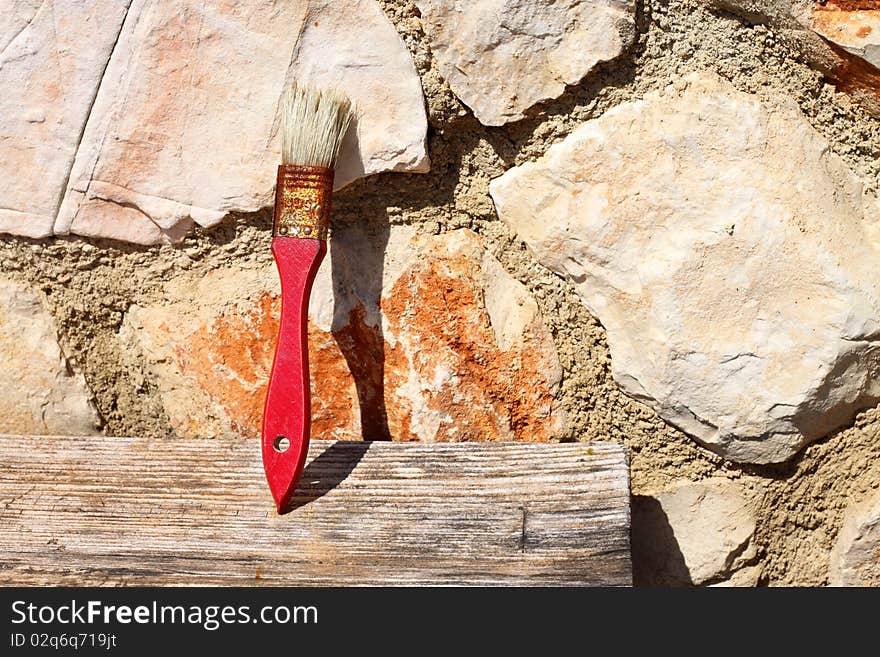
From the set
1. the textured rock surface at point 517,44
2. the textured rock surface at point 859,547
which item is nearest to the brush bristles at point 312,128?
the textured rock surface at point 517,44

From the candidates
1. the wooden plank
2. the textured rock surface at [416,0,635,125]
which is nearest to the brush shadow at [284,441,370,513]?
the wooden plank

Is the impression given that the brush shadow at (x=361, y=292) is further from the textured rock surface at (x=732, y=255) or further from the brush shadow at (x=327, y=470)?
the textured rock surface at (x=732, y=255)

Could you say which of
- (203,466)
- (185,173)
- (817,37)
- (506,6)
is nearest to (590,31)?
(506,6)

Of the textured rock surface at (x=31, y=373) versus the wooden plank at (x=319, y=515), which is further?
the textured rock surface at (x=31, y=373)

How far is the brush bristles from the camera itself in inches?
27.9

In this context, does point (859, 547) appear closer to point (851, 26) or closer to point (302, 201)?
point (851, 26)

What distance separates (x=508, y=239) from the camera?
778mm

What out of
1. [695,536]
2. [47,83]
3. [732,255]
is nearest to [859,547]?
[695,536]

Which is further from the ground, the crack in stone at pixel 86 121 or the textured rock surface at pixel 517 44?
the textured rock surface at pixel 517 44

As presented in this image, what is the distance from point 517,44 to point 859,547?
0.49 metres

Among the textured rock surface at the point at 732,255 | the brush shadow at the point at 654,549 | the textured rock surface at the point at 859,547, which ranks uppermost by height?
the textured rock surface at the point at 732,255

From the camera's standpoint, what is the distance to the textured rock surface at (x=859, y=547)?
74 centimetres

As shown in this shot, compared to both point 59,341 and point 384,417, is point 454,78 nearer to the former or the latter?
point 384,417

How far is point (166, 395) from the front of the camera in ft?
2.70
